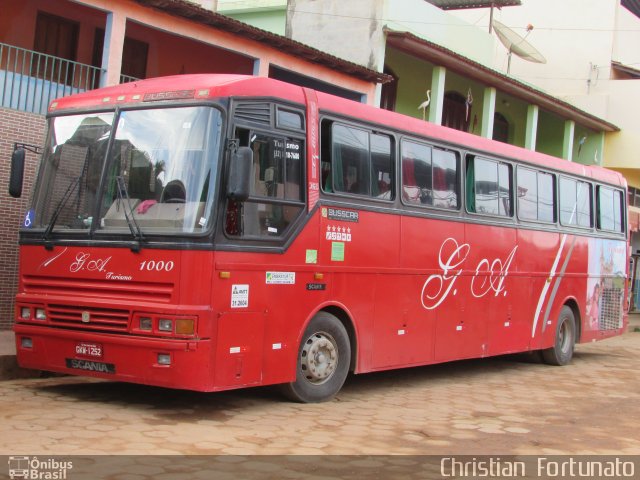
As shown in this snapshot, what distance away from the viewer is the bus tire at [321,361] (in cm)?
866

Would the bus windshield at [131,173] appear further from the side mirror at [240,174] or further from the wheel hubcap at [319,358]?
the wheel hubcap at [319,358]

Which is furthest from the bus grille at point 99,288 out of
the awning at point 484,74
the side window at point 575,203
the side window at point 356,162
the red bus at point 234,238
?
the awning at point 484,74

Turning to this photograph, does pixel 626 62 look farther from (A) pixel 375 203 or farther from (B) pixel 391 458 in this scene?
(B) pixel 391 458

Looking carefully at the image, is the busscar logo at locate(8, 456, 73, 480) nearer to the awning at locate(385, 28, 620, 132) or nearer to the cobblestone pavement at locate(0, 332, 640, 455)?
the cobblestone pavement at locate(0, 332, 640, 455)

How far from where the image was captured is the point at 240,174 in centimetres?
743

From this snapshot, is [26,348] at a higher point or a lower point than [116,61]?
lower

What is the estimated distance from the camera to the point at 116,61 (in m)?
14.3

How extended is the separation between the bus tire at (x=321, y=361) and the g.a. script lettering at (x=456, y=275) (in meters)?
1.85

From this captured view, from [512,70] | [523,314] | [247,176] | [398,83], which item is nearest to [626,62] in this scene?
[512,70]

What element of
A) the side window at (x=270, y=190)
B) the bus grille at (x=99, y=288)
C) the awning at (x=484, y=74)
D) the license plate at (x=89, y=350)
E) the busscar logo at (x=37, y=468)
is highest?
the awning at (x=484, y=74)

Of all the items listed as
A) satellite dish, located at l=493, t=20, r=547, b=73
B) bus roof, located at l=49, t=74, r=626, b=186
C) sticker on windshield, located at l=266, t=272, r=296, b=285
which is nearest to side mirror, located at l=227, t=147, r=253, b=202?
bus roof, located at l=49, t=74, r=626, b=186

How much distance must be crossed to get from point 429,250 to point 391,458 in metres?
4.38

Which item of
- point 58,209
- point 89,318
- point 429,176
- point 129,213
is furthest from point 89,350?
point 429,176

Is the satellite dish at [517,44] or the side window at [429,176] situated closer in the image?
the side window at [429,176]
